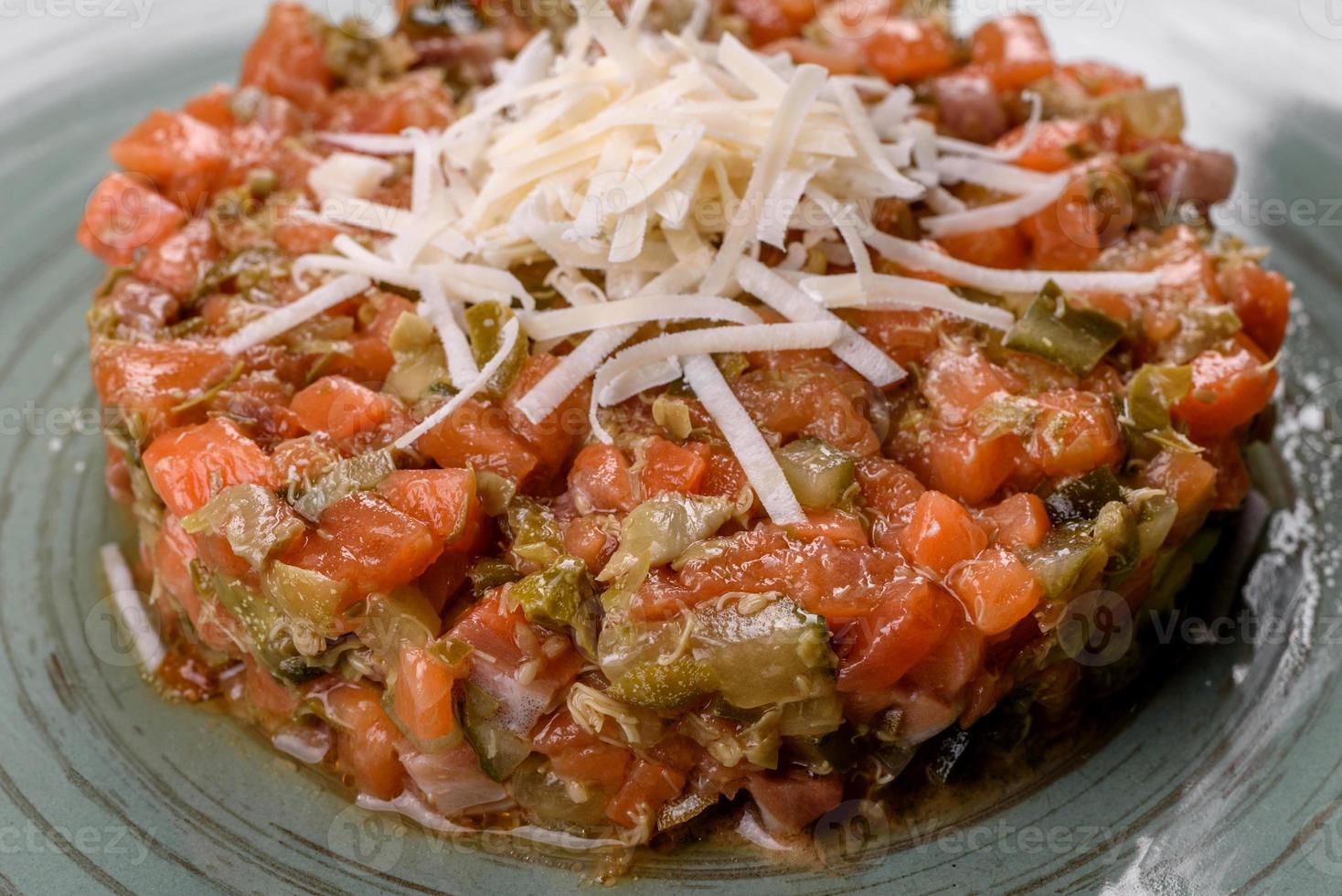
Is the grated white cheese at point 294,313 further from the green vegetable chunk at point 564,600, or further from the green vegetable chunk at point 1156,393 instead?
the green vegetable chunk at point 1156,393

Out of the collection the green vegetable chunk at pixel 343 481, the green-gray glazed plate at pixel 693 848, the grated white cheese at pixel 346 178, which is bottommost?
the green-gray glazed plate at pixel 693 848

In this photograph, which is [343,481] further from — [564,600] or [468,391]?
[564,600]

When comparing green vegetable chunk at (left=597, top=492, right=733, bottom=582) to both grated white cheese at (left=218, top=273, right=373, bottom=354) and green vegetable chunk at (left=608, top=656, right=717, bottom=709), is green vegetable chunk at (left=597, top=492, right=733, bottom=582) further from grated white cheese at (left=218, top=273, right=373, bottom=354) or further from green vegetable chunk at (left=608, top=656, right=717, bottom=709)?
grated white cheese at (left=218, top=273, right=373, bottom=354)

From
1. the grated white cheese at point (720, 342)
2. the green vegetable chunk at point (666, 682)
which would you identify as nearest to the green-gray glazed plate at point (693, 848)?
the green vegetable chunk at point (666, 682)

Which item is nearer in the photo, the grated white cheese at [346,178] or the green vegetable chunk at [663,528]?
the green vegetable chunk at [663,528]

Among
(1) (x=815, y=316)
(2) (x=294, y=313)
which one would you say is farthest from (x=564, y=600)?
(2) (x=294, y=313)

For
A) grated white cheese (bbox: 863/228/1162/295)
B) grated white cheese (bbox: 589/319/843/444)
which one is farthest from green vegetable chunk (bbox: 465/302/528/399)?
grated white cheese (bbox: 863/228/1162/295)
